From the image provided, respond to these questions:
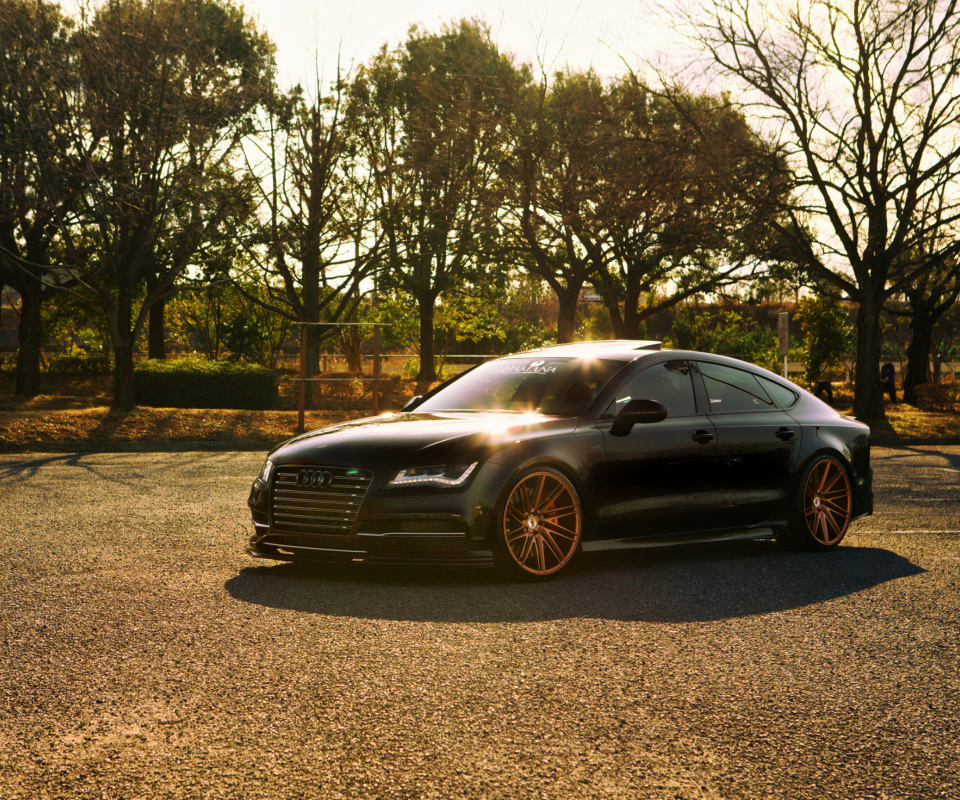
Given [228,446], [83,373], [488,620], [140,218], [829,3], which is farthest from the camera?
[83,373]

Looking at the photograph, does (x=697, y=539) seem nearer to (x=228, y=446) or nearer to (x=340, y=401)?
(x=228, y=446)

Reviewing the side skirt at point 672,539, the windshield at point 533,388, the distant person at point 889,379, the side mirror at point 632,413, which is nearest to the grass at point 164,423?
the distant person at point 889,379

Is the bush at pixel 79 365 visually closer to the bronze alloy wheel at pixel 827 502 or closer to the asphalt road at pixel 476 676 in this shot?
the asphalt road at pixel 476 676

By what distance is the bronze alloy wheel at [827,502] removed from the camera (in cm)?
806

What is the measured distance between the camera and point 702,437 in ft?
24.6

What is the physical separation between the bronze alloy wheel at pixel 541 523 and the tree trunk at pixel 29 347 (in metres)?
23.1

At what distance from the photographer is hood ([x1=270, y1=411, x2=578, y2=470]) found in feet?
21.0

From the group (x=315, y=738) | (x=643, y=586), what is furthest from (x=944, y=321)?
(x=315, y=738)

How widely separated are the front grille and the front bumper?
2.4 inches

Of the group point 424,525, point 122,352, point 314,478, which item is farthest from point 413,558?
point 122,352

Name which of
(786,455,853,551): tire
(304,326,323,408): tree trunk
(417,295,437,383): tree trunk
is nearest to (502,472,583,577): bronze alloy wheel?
(786,455,853,551): tire

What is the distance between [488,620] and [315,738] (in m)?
1.95

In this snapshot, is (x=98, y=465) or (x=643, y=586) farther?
(x=98, y=465)

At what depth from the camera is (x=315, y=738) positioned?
3.76 meters
